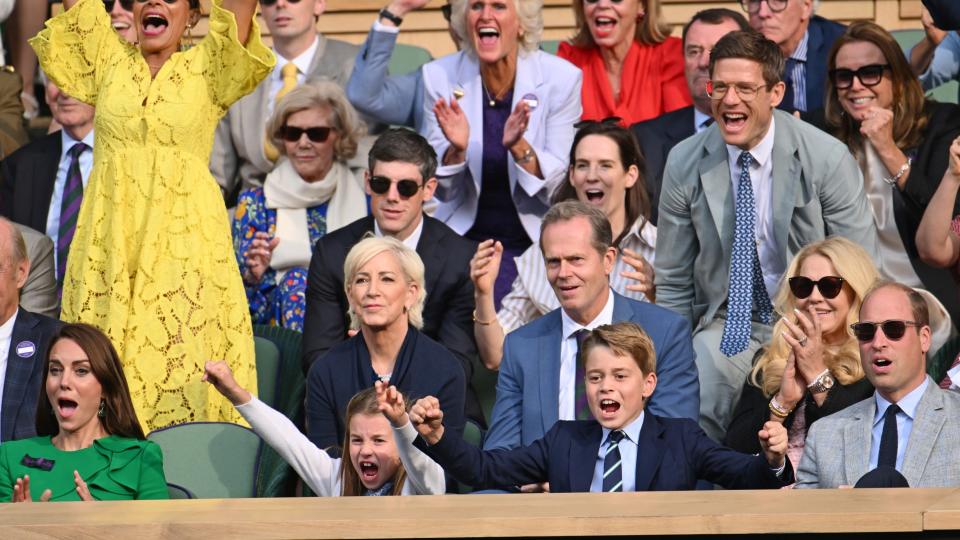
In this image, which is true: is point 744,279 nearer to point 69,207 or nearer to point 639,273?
point 639,273

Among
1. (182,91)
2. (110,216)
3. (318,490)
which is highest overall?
(182,91)

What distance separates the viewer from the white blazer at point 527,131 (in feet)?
26.0

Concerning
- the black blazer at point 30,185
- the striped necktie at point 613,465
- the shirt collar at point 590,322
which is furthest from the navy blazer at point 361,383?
the black blazer at point 30,185

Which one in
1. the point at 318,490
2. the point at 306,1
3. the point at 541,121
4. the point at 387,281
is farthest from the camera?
the point at 306,1

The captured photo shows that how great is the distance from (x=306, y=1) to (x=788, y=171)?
278 centimetres

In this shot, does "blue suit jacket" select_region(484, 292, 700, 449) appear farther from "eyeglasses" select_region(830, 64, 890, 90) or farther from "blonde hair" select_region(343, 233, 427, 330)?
"eyeglasses" select_region(830, 64, 890, 90)

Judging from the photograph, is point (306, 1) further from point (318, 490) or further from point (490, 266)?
point (318, 490)

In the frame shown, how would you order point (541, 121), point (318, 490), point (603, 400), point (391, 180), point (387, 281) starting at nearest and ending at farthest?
point (603, 400), point (318, 490), point (387, 281), point (391, 180), point (541, 121)

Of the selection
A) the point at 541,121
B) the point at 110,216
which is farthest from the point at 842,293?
the point at 110,216

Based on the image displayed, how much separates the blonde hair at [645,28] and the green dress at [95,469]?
3.56 m

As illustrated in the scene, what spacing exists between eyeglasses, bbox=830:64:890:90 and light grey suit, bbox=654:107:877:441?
45 cm

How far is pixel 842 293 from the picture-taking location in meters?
6.44

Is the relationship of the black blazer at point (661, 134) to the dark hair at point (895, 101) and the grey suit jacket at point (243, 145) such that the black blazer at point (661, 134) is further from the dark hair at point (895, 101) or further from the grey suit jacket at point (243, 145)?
the grey suit jacket at point (243, 145)

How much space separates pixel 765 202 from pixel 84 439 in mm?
2739
